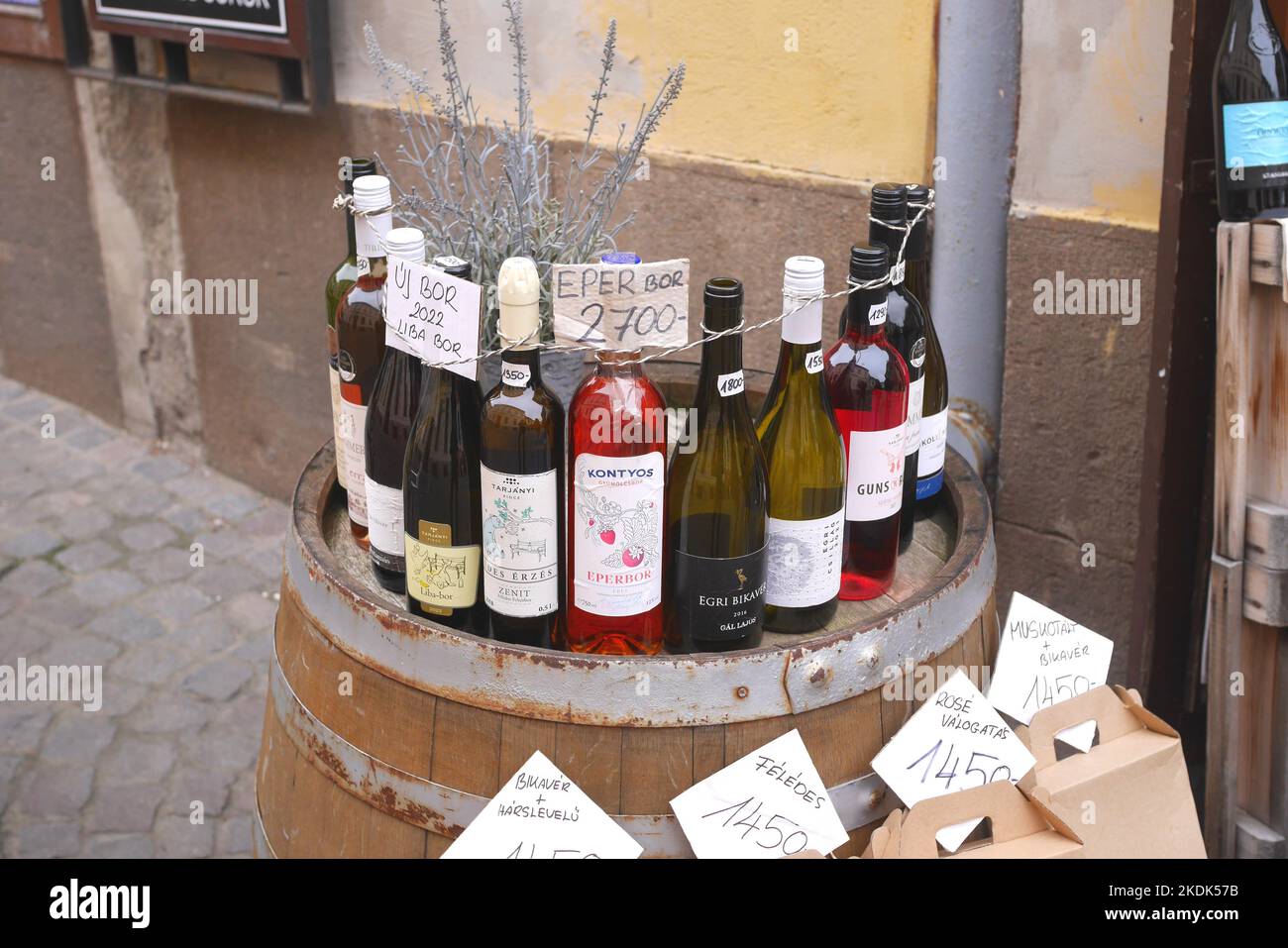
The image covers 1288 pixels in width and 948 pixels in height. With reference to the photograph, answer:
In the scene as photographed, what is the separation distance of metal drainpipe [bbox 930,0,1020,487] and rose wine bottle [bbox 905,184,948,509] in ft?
2.10

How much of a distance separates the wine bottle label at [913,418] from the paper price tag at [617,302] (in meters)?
0.44

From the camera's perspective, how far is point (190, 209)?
441cm

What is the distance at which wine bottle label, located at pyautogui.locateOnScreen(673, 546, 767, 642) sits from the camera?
1488 mm

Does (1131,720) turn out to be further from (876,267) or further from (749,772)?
(876,267)

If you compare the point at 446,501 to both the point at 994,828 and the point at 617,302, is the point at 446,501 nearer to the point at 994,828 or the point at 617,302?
the point at 617,302

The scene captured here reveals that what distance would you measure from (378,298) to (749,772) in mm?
782

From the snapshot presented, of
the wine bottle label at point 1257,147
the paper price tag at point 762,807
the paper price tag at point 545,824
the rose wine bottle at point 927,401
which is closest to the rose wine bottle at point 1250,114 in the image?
the wine bottle label at point 1257,147

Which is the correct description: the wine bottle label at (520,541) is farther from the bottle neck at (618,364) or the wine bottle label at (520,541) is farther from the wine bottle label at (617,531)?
the bottle neck at (618,364)

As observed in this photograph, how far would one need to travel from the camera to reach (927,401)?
76.5 inches

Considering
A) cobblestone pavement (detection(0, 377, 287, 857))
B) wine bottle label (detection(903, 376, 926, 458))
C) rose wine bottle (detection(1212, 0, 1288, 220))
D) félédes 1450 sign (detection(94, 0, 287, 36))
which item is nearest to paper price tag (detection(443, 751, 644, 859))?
wine bottle label (detection(903, 376, 926, 458))

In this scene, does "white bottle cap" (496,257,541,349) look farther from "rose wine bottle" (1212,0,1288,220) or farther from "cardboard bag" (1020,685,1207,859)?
"rose wine bottle" (1212,0,1288,220)

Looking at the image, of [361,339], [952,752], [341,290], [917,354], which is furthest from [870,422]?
[341,290]

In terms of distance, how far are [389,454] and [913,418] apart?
0.72 metres
